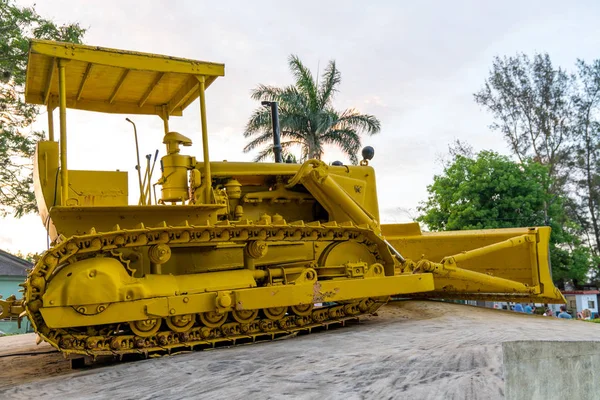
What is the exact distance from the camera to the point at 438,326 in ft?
22.5

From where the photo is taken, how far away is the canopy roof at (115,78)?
572cm

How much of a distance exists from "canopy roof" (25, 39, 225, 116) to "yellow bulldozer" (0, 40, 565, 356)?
20 mm

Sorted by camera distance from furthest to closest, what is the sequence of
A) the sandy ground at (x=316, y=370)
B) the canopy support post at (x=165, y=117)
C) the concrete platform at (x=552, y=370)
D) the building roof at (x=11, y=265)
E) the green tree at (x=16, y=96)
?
1. the building roof at (x=11, y=265)
2. the green tree at (x=16, y=96)
3. the canopy support post at (x=165, y=117)
4. the concrete platform at (x=552, y=370)
5. the sandy ground at (x=316, y=370)

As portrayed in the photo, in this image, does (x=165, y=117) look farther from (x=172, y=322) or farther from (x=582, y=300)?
(x=582, y=300)

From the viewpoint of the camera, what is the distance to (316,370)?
451 centimetres

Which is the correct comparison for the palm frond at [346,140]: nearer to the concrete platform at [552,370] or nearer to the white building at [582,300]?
the white building at [582,300]

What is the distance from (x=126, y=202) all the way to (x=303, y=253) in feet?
7.58

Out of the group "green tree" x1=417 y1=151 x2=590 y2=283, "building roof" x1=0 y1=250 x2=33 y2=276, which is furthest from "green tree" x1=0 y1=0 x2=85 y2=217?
"green tree" x1=417 y1=151 x2=590 y2=283

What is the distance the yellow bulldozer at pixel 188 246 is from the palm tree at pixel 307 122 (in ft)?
72.1

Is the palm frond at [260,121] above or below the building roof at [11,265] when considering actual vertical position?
above

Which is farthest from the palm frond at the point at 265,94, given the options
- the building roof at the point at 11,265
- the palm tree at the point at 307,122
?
the building roof at the point at 11,265

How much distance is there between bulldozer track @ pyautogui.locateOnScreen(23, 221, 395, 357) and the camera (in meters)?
5.15

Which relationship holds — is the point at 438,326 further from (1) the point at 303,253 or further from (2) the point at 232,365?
(2) the point at 232,365

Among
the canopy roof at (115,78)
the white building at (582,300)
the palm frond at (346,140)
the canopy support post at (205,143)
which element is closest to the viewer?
the canopy roof at (115,78)
